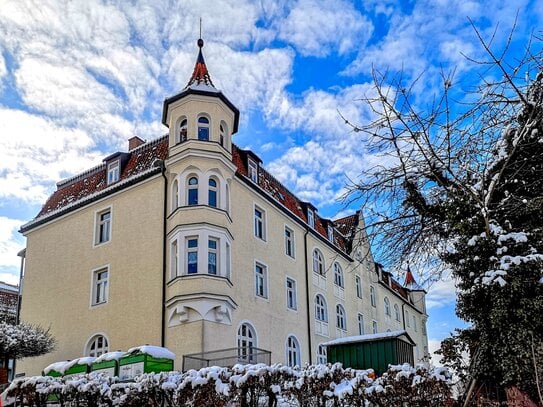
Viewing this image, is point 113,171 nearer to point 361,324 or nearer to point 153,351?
point 153,351

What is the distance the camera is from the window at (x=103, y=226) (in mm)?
22828

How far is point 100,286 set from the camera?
2220cm

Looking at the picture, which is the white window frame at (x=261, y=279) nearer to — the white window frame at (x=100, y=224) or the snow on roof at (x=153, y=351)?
the white window frame at (x=100, y=224)

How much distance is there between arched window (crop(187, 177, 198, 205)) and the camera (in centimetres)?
2034

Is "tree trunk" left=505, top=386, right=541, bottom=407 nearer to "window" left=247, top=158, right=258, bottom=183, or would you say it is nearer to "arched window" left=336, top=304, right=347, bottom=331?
"window" left=247, top=158, right=258, bottom=183

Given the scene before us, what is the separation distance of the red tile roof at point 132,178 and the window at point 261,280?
11.0 ft

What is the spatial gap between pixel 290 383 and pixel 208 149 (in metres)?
12.8

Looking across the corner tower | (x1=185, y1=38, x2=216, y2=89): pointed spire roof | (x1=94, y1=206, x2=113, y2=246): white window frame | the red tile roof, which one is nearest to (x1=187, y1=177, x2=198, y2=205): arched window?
the corner tower

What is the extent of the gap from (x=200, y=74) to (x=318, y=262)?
11.8 m

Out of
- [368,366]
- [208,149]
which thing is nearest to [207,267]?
[208,149]

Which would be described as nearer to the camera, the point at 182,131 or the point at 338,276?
the point at 182,131

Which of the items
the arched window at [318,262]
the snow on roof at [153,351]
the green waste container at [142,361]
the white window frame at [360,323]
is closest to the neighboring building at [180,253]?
the arched window at [318,262]

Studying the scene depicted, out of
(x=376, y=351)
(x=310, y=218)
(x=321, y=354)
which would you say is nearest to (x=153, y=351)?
(x=376, y=351)

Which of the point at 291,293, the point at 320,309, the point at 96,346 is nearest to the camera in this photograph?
the point at 96,346
